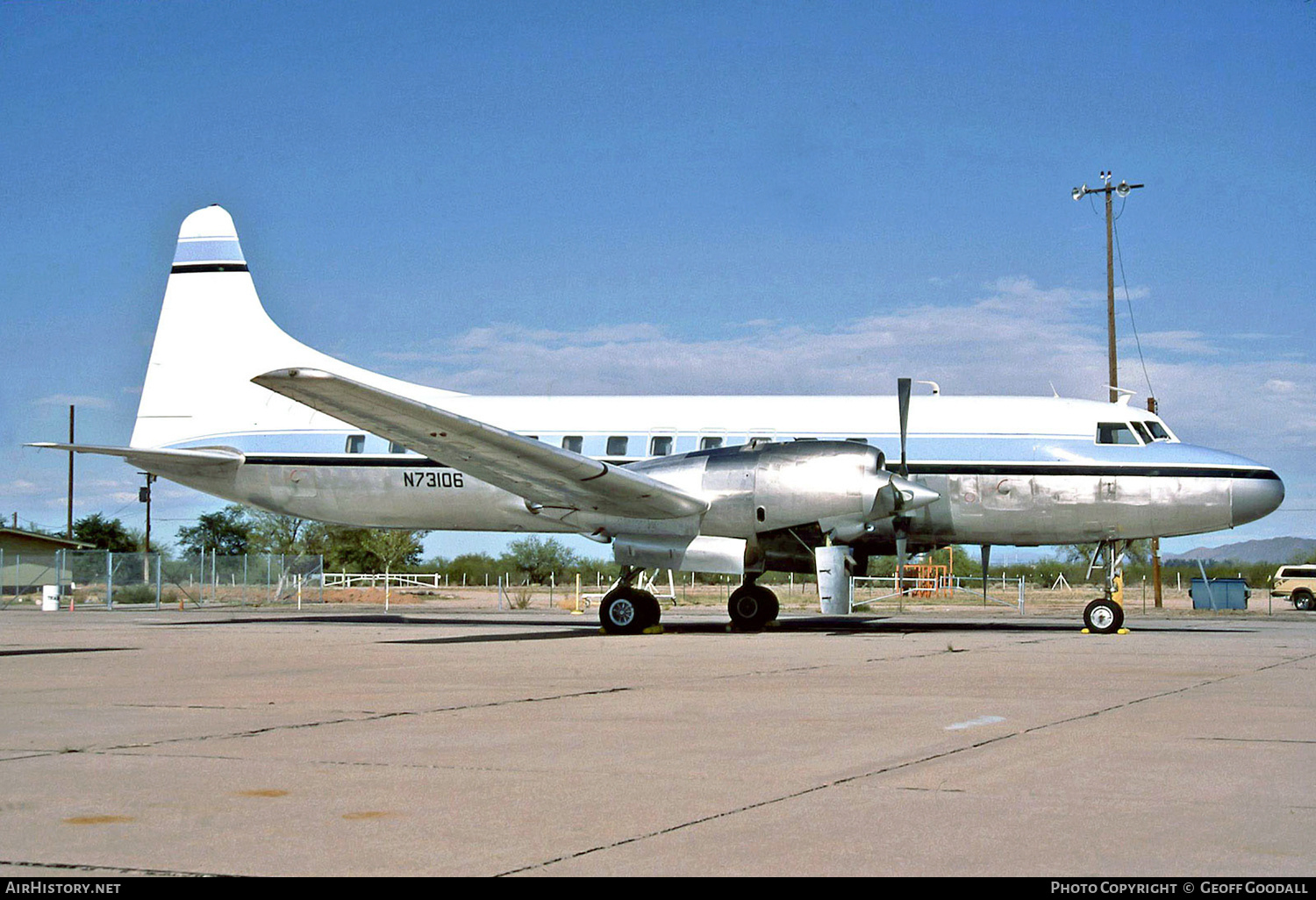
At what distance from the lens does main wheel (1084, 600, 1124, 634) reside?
20.2 metres

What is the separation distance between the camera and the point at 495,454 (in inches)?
733

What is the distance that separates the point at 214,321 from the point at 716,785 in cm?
2227

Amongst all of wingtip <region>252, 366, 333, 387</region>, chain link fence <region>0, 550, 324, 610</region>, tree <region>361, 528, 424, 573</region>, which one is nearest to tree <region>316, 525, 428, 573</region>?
tree <region>361, 528, 424, 573</region>

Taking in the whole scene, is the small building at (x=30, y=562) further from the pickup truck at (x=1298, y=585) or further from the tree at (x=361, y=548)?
the pickup truck at (x=1298, y=585)

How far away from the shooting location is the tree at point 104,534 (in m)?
73.1

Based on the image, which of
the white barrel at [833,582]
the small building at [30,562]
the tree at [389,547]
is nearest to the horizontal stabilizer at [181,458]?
the white barrel at [833,582]

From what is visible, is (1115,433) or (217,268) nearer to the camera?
(1115,433)

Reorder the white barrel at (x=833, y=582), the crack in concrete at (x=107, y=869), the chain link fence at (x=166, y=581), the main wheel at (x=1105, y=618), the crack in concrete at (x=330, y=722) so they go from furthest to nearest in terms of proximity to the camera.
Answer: the chain link fence at (x=166, y=581)
the main wheel at (x=1105, y=618)
the white barrel at (x=833, y=582)
the crack in concrete at (x=330, y=722)
the crack in concrete at (x=107, y=869)

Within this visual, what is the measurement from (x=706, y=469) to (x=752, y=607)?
3.55 meters

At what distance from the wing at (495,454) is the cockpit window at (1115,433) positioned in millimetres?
7097

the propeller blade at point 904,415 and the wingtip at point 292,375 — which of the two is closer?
the wingtip at point 292,375

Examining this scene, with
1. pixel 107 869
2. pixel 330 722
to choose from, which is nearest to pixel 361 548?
pixel 330 722

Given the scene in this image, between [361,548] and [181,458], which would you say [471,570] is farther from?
[181,458]

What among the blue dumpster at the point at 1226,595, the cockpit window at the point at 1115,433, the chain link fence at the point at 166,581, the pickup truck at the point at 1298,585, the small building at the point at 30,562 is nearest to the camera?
the cockpit window at the point at 1115,433
